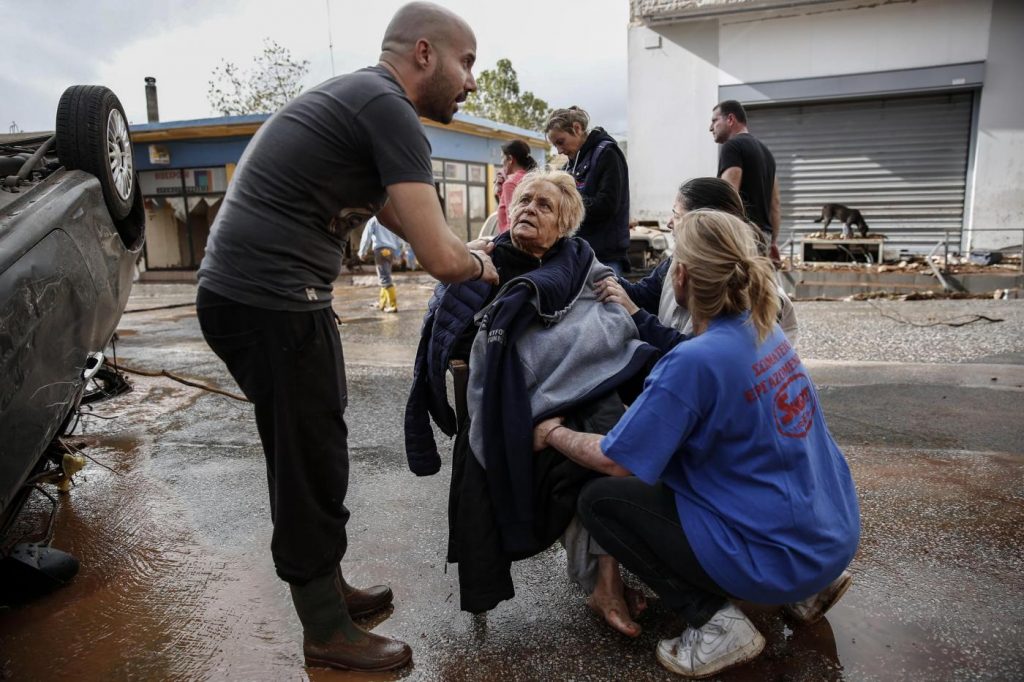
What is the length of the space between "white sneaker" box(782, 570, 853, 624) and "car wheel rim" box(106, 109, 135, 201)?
330 centimetres

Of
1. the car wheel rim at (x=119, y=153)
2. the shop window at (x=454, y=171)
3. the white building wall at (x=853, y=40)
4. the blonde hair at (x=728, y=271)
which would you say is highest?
the white building wall at (x=853, y=40)

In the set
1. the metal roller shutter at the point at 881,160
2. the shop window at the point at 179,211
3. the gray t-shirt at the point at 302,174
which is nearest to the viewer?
the gray t-shirt at the point at 302,174

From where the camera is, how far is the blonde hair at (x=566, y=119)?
4.92m

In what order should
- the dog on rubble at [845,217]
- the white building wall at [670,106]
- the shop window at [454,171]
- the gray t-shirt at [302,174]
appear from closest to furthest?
the gray t-shirt at [302,174]
the dog on rubble at [845,217]
the white building wall at [670,106]
the shop window at [454,171]

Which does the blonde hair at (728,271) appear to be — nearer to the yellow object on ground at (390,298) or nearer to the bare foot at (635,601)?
the bare foot at (635,601)

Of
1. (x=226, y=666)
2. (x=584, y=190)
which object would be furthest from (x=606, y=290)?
(x=584, y=190)

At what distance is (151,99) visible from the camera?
23.8 meters

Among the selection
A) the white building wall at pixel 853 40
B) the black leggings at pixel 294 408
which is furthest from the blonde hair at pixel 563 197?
the white building wall at pixel 853 40

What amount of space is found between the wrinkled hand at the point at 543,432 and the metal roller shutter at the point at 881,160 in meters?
13.6

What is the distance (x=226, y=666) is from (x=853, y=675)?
196 centimetres

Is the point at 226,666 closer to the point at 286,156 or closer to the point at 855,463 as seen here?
the point at 286,156

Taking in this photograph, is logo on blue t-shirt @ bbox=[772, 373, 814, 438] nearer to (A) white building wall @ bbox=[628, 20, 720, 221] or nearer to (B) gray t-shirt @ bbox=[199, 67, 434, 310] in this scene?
(B) gray t-shirt @ bbox=[199, 67, 434, 310]

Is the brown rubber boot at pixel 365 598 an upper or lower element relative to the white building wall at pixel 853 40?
lower

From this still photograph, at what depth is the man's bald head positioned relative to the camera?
222 centimetres
